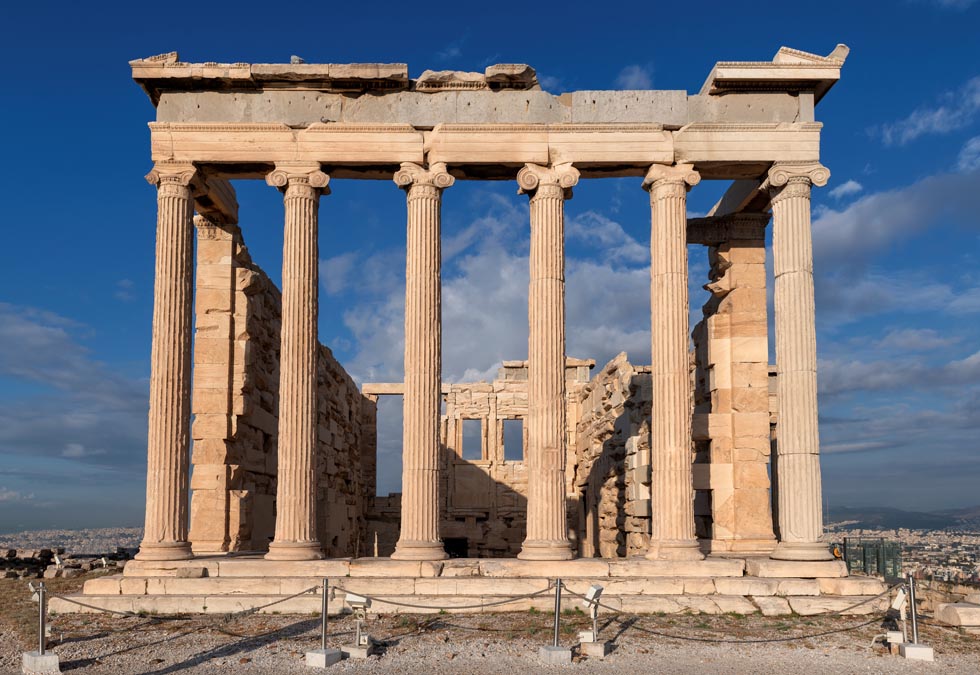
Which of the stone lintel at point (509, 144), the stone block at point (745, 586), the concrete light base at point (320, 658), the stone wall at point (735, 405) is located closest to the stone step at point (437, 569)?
the stone block at point (745, 586)

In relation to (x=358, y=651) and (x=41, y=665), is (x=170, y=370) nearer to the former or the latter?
(x=41, y=665)

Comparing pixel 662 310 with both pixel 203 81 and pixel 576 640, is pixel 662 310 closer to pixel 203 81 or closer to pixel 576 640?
pixel 576 640

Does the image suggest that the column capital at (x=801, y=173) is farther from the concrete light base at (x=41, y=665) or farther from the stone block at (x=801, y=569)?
the concrete light base at (x=41, y=665)

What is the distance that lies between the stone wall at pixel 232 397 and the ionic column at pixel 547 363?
254 inches

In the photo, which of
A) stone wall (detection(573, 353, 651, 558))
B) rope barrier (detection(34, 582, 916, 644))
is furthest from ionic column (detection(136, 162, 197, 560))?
stone wall (detection(573, 353, 651, 558))

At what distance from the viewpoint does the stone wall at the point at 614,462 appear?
74.5 ft

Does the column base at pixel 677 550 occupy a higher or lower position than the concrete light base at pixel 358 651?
higher

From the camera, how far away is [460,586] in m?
15.9

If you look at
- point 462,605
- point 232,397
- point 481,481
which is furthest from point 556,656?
point 481,481

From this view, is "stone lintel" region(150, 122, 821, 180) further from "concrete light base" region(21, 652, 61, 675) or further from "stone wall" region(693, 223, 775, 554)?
"concrete light base" region(21, 652, 61, 675)

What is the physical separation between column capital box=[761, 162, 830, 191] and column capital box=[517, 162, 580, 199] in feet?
12.4

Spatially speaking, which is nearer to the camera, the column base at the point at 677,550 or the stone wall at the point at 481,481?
the column base at the point at 677,550

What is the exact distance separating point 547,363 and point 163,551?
7598 mm

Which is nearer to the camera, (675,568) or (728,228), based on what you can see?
(675,568)
